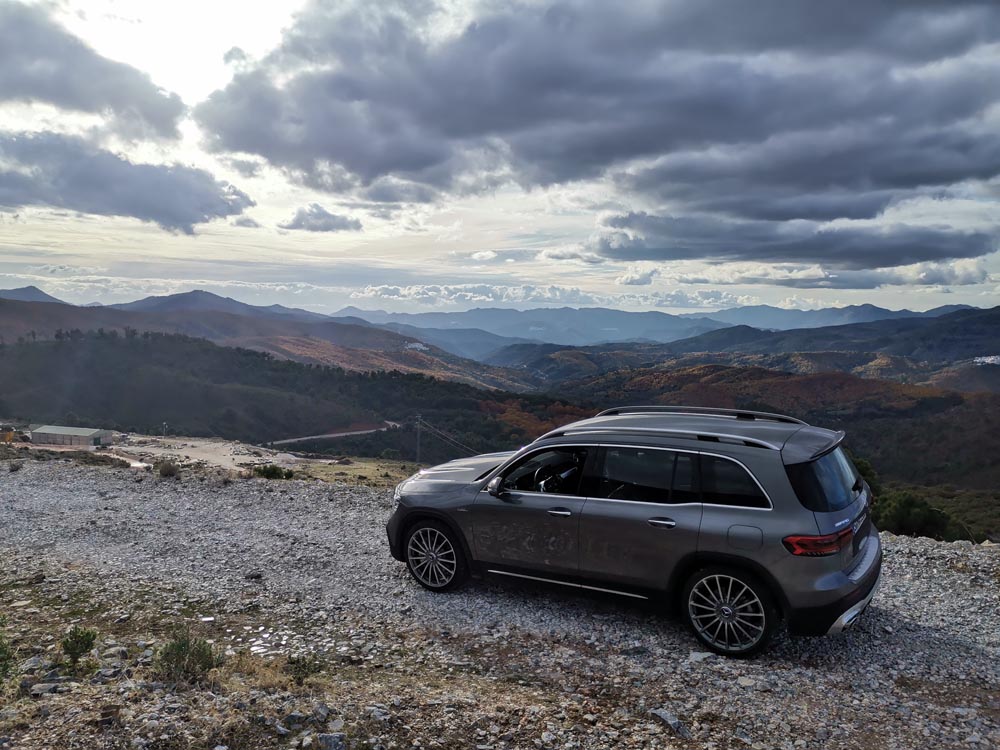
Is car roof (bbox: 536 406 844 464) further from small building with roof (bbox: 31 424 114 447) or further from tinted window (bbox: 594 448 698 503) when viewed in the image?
small building with roof (bbox: 31 424 114 447)

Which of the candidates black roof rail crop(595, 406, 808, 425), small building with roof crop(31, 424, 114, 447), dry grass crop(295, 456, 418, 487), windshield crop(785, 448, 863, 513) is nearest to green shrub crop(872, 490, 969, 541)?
black roof rail crop(595, 406, 808, 425)

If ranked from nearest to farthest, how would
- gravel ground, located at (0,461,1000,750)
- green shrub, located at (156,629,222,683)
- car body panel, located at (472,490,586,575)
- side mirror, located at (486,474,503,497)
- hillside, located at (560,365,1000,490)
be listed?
gravel ground, located at (0,461,1000,750), green shrub, located at (156,629,222,683), car body panel, located at (472,490,586,575), side mirror, located at (486,474,503,497), hillside, located at (560,365,1000,490)

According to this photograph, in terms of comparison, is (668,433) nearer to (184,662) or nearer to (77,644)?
(184,662)

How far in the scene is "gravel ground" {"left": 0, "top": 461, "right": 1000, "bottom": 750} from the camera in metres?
4.32

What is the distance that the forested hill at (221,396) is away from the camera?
7056 cm

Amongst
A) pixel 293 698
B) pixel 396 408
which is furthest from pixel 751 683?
pixel 396 408

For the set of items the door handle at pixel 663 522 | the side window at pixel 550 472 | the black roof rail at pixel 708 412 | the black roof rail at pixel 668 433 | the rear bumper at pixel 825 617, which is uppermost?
the black roof rail at pixel 708 412

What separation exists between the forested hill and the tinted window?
52.0 metres

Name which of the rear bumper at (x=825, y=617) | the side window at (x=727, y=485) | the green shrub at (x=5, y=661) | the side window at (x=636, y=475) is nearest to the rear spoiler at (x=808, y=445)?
the side window at (x=727, y=485)

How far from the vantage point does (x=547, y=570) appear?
20.2 feet

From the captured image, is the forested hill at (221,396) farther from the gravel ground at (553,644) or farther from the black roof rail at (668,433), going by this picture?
the black roof rail at (668,433)

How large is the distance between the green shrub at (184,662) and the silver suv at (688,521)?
96.5 inches

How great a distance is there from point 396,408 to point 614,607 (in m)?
77.0

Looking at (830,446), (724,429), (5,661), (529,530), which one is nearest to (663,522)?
(724,429)
